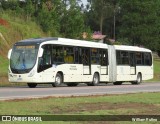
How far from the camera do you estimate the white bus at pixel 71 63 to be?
31.2 m

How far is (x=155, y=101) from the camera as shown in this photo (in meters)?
20.7

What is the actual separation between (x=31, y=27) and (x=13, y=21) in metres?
1.93

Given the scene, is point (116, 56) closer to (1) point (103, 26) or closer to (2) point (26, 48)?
(2) point (26, 48)

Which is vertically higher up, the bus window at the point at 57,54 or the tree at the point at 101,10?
the tree at the point at 101,10

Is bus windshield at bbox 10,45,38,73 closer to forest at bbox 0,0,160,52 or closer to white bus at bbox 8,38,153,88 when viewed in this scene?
white bus at bbox 8,38,153,88

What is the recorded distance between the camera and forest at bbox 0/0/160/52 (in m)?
56.8

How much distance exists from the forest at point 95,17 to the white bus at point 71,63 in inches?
649

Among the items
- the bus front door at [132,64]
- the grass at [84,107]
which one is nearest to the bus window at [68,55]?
the bus front door at [132,64]

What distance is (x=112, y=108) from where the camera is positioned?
17.6 metres

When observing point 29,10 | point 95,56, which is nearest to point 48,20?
point 29,10

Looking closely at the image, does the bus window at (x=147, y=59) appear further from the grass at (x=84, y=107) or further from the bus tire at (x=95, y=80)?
the grass at (x=84, y=107)

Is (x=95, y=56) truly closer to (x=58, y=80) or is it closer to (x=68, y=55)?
(x=68, y=55)

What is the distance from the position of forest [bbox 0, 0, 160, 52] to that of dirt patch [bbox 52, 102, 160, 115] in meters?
37.0

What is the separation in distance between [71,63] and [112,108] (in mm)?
16508
